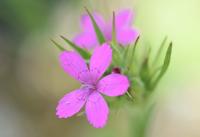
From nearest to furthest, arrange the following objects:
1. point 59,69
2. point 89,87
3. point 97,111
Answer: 1. point 97,111
2. point 89,87
3. point 59,69

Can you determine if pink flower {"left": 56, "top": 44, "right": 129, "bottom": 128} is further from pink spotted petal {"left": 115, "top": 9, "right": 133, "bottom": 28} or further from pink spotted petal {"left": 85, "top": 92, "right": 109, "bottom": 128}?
pink spotted petal {"left": 115, "top": 9, "right": 133, "bottom": 28}

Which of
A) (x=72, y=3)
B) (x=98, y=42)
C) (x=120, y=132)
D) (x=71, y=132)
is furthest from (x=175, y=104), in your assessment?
(x=98, y=42)

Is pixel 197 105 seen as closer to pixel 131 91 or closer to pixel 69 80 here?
pixel 69 80

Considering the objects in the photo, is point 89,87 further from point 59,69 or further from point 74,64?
point 59,69

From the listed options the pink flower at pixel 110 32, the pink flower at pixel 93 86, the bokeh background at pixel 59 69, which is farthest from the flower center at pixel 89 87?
the bokeh background at pixel 59 69

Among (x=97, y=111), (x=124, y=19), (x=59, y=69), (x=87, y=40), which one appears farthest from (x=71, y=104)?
(x=59, y=69)

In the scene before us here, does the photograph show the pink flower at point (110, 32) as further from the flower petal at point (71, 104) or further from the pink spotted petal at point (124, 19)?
the flower petal at point (71, 104)

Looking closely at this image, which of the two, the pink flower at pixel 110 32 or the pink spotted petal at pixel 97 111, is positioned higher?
the pink flower at pixel 110 32

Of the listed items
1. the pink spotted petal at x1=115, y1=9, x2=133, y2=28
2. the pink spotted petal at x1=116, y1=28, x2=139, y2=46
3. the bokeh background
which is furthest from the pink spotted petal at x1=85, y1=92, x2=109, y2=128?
the bokeh background
